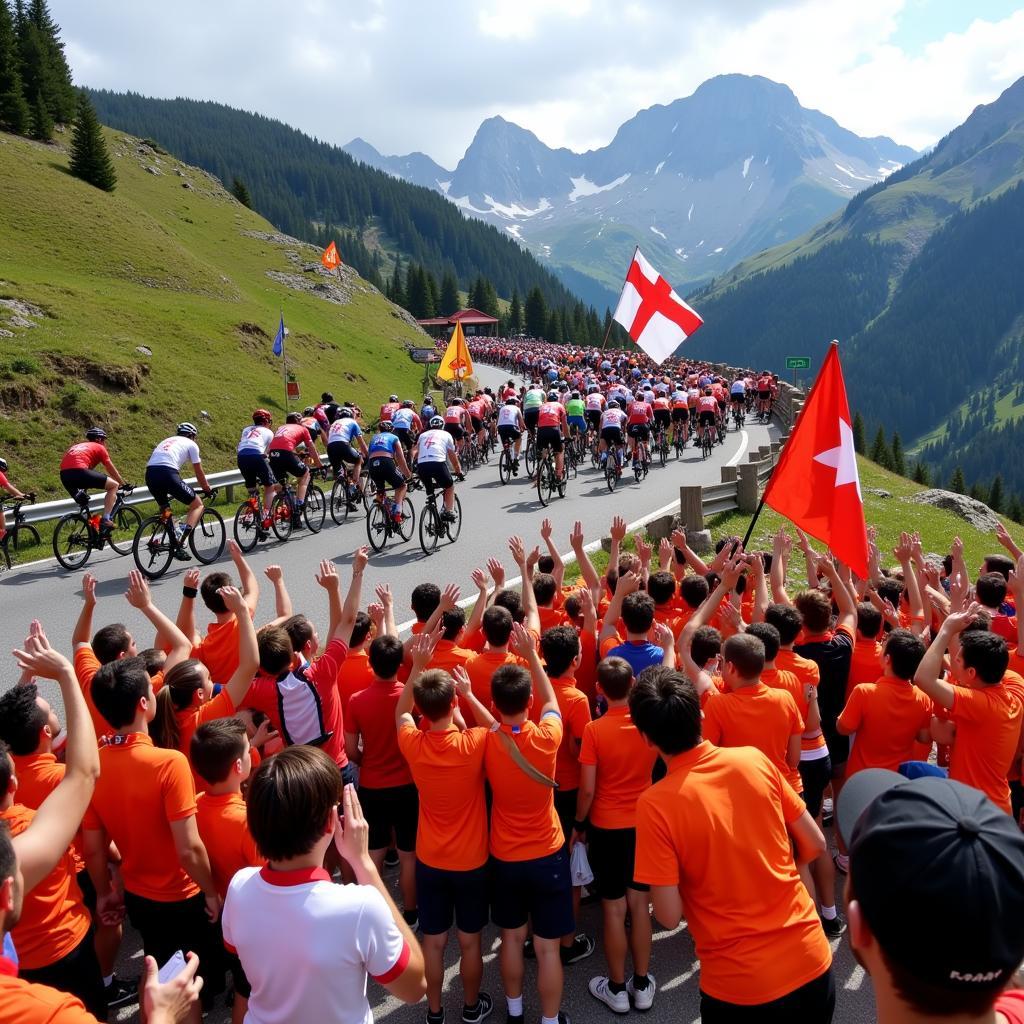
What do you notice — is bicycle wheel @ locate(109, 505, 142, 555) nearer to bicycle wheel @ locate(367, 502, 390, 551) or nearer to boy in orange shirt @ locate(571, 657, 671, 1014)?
bicycle wheel @ locate(367, 502, 390, 551)

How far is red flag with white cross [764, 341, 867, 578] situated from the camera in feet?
22.0

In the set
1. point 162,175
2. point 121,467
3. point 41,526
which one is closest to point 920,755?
point 41,526

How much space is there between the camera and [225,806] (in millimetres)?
3514

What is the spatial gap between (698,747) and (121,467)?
63.0 ft

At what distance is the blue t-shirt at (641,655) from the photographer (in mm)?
4797

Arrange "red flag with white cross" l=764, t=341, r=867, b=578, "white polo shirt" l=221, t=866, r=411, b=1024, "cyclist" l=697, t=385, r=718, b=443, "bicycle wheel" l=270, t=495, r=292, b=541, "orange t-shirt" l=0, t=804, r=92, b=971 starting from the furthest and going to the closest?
"cyclist" l=697, t=385, r=718, b=443 → "bicycle wheel" l=270, t=495, r=292, b=541 → "red flag with white cross" l=764, t=341, r=867, b=578 → "orange t-shirt" l=0, t=804, r=92, b=971 → "white polo shirt" l=221, t=866, r=411, b=1024

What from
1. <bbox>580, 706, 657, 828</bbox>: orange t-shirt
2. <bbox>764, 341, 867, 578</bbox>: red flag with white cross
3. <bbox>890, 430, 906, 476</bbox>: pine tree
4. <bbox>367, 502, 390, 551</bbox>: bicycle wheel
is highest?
<bbox>764, 341, 867, 578</bbox>: red flag with white cross

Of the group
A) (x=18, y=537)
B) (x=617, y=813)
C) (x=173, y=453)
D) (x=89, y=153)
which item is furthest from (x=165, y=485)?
(x=89, y=153)

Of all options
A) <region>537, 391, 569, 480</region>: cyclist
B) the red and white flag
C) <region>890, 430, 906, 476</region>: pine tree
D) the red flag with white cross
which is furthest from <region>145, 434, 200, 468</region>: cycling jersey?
<region>890, 430, 906, 476</region>: pine tree

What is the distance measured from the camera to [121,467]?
1889cm

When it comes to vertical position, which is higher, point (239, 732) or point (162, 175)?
point (162, 175)

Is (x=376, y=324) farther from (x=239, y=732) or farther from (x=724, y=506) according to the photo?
(x=239, y=732)

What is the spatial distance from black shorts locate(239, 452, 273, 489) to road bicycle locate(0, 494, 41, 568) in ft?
11.3

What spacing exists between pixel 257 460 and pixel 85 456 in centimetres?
253
